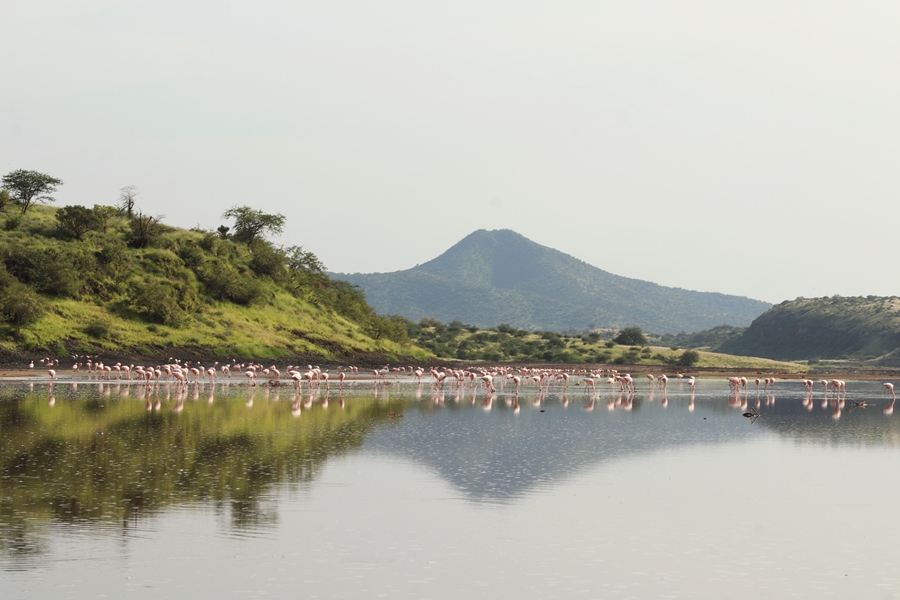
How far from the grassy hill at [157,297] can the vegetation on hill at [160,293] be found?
0.12 m

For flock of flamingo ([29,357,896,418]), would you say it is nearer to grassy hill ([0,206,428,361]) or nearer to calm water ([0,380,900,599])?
grassy hill ([0,206,428,361])

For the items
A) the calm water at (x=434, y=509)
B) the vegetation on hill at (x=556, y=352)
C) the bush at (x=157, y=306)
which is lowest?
the calm water at (x=434, y=509)

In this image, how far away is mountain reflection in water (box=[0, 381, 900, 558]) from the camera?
806 inches

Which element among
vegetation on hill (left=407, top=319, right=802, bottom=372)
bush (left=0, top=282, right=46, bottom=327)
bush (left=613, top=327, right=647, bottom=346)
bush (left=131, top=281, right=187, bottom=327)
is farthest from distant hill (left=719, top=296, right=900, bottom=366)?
bush (left=0, top=282, right=46, bottom=327)

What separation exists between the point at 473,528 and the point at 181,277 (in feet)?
291

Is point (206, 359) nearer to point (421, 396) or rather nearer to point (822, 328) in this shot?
point (421, 396)

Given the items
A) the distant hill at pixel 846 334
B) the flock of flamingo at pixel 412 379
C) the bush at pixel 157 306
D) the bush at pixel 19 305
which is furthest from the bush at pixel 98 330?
the distant hill at pixel 846 334

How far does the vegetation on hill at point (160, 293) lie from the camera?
277 feet

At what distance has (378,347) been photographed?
11056 centimetres

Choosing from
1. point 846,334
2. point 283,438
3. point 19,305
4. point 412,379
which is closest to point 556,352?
point 412,379

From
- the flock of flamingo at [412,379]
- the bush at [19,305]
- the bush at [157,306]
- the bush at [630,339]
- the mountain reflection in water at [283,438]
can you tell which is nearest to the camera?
the mountain reflection in water at [283,438]

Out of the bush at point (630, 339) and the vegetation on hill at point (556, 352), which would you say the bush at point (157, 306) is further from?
the bush at point (630, 339)

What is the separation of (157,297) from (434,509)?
77609 millimetres

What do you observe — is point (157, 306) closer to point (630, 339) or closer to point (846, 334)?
point (630, 339)
